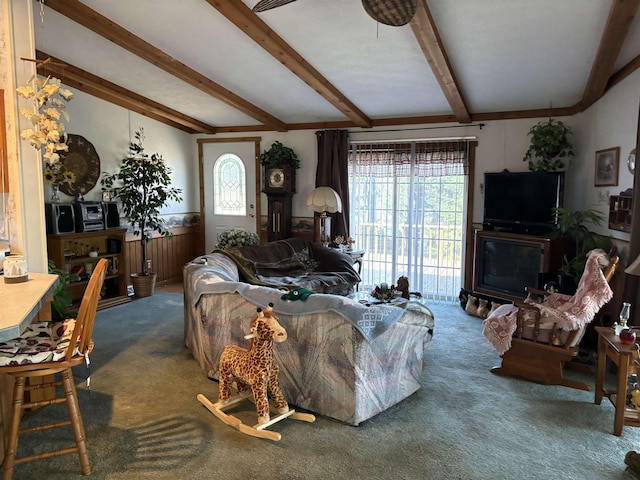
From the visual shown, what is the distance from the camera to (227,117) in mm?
6758

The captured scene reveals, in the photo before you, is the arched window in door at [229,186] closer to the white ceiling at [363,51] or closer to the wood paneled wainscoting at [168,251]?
the wood paneled wainscoting at [168,251]

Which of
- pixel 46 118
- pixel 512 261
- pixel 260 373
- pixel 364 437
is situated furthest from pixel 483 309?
pixel 46 118

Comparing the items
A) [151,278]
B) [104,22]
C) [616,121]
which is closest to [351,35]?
[104,22]

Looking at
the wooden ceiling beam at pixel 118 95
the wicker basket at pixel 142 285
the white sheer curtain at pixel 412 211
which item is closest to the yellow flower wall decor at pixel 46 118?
the wooden ceiling beam at pixel 118 95

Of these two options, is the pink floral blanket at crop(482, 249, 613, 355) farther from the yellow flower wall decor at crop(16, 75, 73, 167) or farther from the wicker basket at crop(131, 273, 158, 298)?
the wicker basket at crop(131, 273, 158, 298)

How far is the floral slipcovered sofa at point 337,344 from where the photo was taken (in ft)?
8.89

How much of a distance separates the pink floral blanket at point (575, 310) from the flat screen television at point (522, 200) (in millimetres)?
1477

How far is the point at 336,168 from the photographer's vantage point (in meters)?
Answer: 6.32

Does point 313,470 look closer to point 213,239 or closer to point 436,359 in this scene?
point 436,359

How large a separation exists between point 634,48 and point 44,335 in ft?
14.5

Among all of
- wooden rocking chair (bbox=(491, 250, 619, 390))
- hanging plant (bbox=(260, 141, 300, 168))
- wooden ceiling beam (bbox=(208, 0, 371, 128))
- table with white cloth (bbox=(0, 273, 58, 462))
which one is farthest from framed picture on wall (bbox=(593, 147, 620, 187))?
table with white cloth (bbox=(0, 273, 58, 462))

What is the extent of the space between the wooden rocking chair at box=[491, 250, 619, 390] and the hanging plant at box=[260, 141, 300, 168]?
156 inches

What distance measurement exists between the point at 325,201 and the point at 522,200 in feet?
7.45

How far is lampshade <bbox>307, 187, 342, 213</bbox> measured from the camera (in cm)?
576
